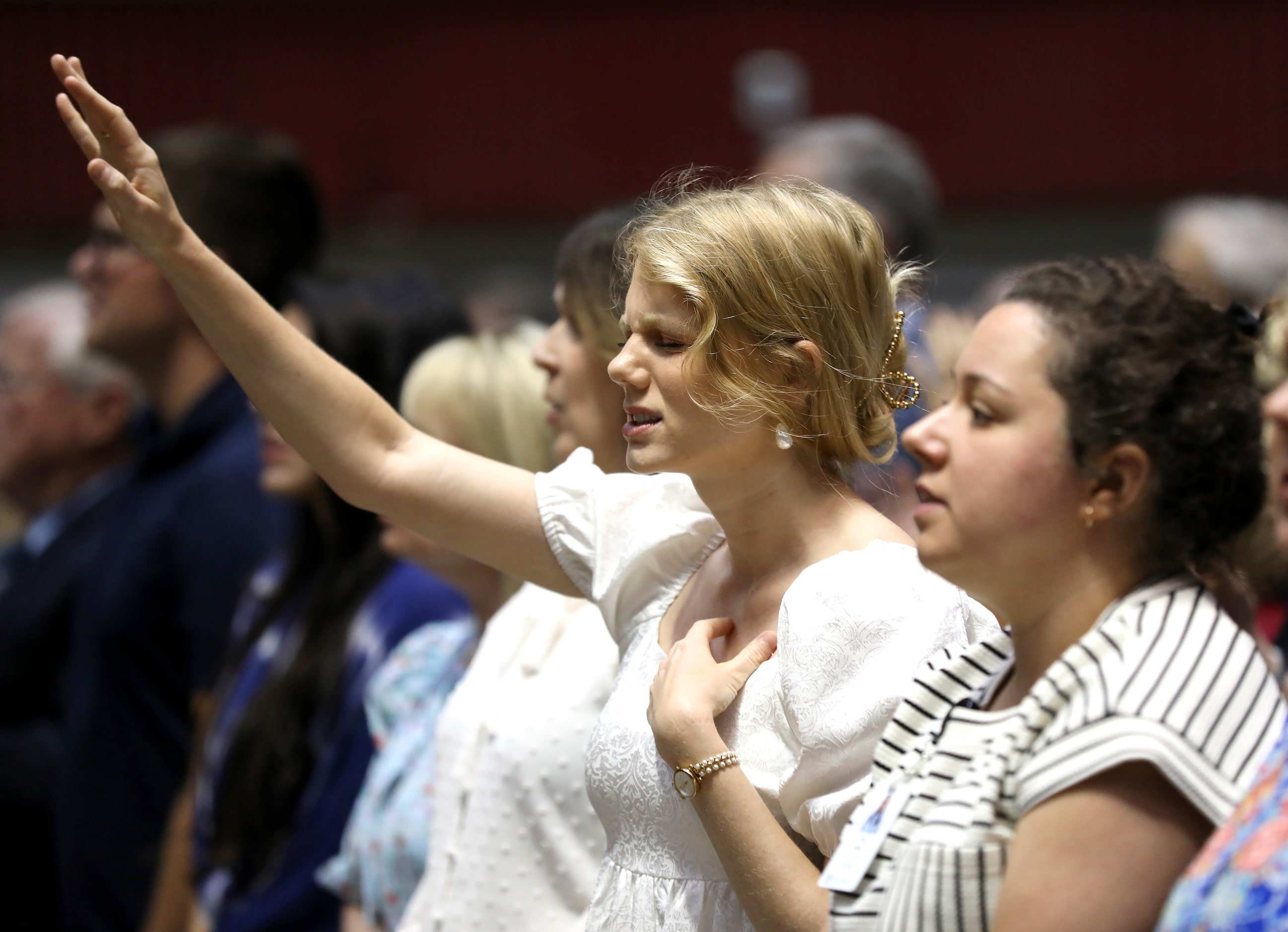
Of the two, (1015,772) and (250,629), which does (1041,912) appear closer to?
(1015,772)

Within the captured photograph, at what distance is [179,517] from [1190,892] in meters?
2.67

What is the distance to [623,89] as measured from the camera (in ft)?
32.9

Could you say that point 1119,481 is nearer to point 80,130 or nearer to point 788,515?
point 788,515

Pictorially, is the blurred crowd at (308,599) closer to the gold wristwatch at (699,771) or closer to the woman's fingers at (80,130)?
the gold wristwatch at (699,771)

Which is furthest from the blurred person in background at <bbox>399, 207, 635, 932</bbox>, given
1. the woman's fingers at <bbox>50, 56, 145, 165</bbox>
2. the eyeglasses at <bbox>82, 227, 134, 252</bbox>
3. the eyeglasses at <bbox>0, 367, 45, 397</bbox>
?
the eyeglasses at <bbox>0, 367, 45, 397</bbox>

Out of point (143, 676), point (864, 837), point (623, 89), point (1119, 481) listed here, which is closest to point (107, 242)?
point (143, 676)

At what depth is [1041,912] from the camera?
3.45ft

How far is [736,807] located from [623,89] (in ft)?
29.7

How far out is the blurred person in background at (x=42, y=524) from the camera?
3.50 m

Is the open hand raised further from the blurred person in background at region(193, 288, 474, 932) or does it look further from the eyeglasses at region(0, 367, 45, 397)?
the eyeglasses at region(0, 367, 45, 397)

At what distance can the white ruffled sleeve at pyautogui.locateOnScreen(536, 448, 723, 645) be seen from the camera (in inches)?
69.7

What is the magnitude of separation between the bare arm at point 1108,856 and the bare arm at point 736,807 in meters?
0.35

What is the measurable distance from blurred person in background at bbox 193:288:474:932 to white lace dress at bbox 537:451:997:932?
90 cm

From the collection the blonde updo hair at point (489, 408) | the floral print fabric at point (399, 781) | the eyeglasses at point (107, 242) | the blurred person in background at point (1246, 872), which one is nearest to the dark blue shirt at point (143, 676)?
the eyeglasses at point (107, 242)
